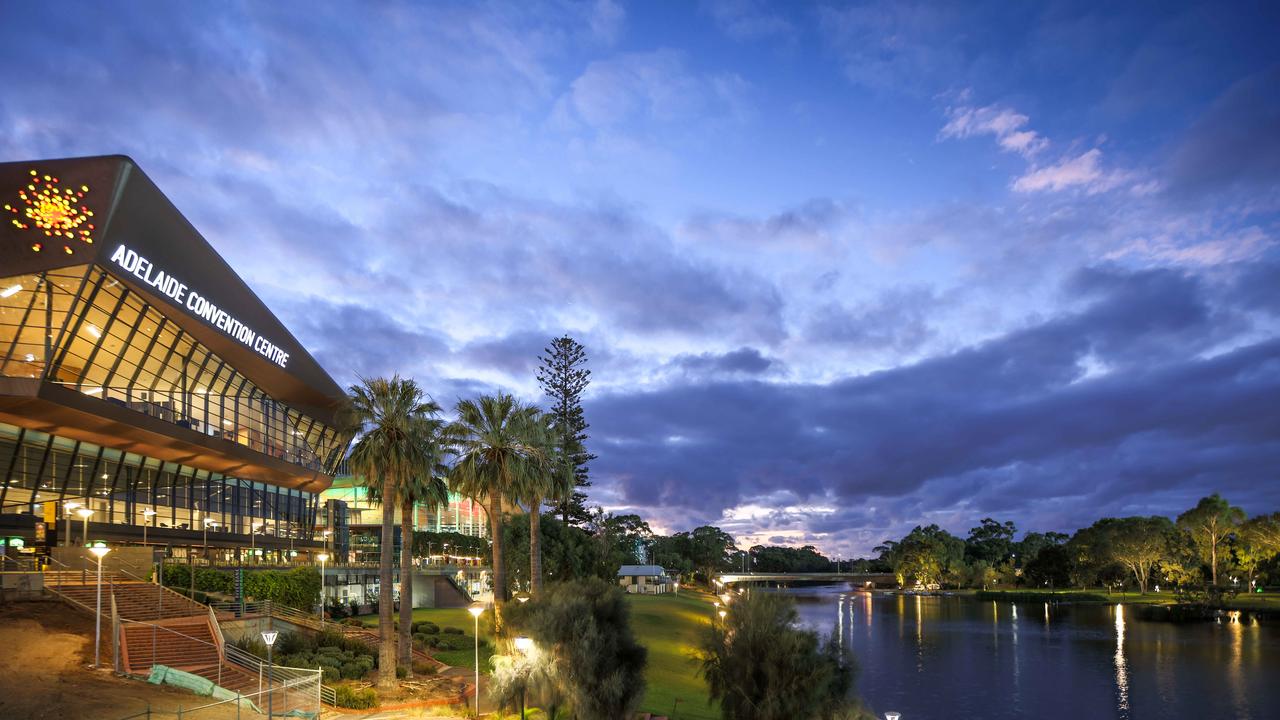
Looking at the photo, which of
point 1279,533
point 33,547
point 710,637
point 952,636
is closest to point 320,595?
point 33,547

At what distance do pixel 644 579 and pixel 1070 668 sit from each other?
73.4 meters

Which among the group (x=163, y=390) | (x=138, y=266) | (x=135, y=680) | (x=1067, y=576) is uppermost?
(x=138, y=266)

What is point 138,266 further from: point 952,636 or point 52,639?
point 952,636

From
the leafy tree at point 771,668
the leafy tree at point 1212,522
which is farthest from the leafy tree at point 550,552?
the leafy tree at point 1212,522

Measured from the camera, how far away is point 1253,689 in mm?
53938

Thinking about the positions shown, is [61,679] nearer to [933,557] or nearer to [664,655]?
[664,655]

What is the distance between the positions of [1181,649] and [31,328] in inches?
3330

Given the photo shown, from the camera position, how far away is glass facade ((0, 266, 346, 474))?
4156 cm

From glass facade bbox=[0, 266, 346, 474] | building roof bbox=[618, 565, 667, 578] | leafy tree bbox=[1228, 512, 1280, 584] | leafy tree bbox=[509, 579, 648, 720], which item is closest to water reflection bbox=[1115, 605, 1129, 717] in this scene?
leafy tree bbox=[509, 579, 648, 720]

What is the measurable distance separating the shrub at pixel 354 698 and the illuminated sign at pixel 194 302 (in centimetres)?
2511

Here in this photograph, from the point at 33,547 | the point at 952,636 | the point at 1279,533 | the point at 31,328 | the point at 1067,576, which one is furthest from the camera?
the point at 1067,576

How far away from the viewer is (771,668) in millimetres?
29297

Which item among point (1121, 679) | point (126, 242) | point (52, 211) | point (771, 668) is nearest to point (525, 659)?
point (771, 668)

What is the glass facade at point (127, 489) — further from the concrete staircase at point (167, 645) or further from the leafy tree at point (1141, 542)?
the leafy tree at point (1141, 542)
